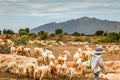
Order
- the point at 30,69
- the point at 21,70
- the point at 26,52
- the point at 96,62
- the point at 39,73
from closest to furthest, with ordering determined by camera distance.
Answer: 1. the point at 96,62
2. the point at 39,73
3. the point at 30,69
4. the point at 21,70
5. the point at 26,52

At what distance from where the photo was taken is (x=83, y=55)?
3105cm

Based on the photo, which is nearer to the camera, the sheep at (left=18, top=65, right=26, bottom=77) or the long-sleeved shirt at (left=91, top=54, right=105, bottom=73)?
the long-sleeved shirt at (left=91, top=54, right=105, bottom=73)

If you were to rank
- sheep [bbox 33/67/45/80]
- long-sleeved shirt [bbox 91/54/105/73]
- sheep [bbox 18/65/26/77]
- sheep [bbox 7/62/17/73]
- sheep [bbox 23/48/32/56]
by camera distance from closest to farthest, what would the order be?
long-sleeved shirt [bbox 91/54/105/73] < sheep [bbox 33/67/45/80] < sheep [bbox 18/65/26/77] < sheep [bbox 7/62/17/73] < sheep [bbox 23/48/32/56]

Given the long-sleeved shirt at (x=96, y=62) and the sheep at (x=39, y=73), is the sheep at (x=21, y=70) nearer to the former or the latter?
the sheep at (x=39, y=73)

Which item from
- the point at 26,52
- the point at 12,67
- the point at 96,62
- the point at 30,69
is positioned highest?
the point at 96,62

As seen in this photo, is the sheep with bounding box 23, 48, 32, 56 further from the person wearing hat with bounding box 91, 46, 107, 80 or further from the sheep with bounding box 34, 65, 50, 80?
the person wearing hat with bounding box 91, 46, 107, 80

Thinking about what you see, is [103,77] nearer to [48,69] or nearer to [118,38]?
[48,69]

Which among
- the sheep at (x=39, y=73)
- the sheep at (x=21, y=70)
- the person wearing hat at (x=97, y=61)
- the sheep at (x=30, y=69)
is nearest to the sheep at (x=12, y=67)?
the sheep at (x=21, y=70)

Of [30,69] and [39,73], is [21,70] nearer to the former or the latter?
[30,69]

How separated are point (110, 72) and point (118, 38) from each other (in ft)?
183

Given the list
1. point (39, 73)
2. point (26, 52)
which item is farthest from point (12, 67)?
point (26, 52)

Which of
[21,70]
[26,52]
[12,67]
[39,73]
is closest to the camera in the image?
[39,73]

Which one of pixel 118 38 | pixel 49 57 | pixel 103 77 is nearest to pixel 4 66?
pixel 49 57

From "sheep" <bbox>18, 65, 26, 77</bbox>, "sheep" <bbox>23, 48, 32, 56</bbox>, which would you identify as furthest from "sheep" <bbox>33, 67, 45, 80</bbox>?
"sheep" <bbox>23, 48, 32, 56</bbox>
